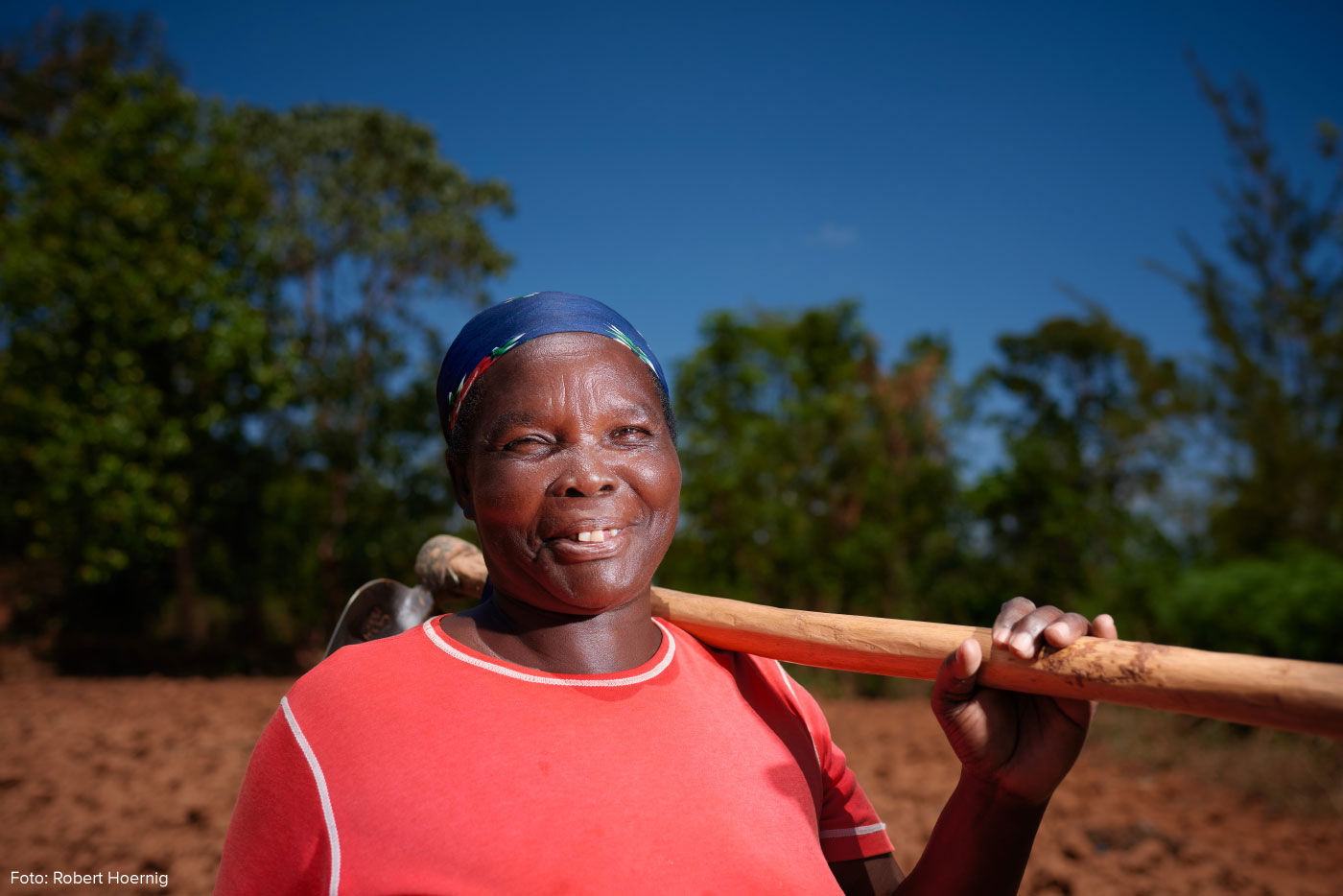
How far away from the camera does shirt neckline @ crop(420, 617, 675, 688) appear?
1.33m

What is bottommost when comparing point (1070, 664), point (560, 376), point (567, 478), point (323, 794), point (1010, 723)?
point (323, 794)

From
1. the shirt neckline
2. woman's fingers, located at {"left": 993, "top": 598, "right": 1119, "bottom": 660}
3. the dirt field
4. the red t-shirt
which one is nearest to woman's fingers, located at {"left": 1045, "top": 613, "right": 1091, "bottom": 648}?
woman's fingers, located at {"left": 993, "top": 598, "right": 1119, "bottom": 660}

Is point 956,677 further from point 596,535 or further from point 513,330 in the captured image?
point 513,330

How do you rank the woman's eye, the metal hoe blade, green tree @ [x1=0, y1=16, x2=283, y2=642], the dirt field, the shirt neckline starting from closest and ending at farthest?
the shirt neckline, the woman's eye, the metal hoe blade, the dirt field, green tree @ [x1=0, y1=16, x2=283, y2=642]

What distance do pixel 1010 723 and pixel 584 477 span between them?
28.3 inches

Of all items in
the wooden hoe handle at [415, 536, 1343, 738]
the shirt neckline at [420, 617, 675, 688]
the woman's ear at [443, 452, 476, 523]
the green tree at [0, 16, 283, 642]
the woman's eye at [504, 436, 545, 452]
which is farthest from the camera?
the green tree at [0, 16, 283, 642]

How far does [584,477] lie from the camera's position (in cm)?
142

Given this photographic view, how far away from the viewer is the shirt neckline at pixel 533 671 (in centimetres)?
133

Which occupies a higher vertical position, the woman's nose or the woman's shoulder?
the woman's nose

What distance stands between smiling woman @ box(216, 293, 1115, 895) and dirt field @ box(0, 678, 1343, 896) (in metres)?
3.87

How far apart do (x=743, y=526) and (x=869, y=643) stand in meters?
11.9

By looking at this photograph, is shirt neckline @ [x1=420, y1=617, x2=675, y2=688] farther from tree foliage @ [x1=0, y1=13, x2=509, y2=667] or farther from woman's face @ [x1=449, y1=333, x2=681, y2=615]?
tree foliage @ [x1=0, y1=13, x2=509, y2=667]

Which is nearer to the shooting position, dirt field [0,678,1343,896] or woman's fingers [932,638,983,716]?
woman's fingers [932,638,983,716]

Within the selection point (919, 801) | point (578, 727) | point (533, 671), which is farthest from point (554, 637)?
point (919, 801)
